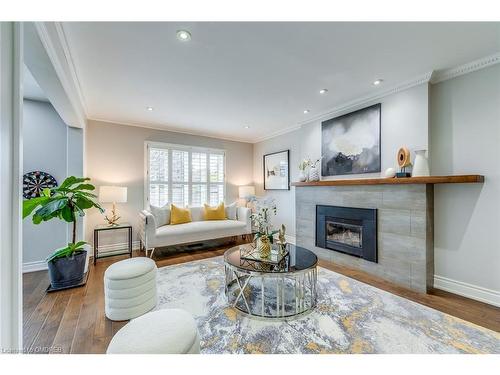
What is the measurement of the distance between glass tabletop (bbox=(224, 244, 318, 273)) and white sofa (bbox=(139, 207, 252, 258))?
174 cm

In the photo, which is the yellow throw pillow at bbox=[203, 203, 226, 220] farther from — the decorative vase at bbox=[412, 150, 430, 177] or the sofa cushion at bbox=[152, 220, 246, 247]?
the decorative vase at bbox=[412, 150, 430, 177]

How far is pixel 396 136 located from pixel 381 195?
82 centimetres

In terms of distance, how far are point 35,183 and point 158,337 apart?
11.7 ft

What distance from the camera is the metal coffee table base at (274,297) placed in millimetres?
1978

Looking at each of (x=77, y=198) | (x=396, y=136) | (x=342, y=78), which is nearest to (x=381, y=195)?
(x=396, y=136)

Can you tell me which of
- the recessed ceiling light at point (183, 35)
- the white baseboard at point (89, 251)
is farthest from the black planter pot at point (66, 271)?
the recessed ceiling light at point (183, 35)

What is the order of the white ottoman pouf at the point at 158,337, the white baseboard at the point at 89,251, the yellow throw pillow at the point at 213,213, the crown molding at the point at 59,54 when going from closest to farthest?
the white ottoman pouf at the point at 158,337
the crown molding at the point at 59,54
the white baseboard at the point at 89,251
the yellow throw pillow at the point at 213,213

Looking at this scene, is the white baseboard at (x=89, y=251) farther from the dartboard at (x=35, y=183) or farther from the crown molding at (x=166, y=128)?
the crown molding at (x=166, y=128)

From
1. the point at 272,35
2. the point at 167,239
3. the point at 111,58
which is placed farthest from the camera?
the point at 167,239

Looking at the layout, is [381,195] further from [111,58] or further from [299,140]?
[111,58]

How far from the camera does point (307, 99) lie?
329 centimetres

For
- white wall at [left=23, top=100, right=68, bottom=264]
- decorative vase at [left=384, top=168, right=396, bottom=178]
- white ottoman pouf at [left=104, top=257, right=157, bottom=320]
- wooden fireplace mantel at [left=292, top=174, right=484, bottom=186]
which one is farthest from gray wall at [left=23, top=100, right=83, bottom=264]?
decorative vase at [left=384, top=168, right=396, bottom=178]

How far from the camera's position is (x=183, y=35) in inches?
72.9

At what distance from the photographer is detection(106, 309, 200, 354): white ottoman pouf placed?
1.03 m
